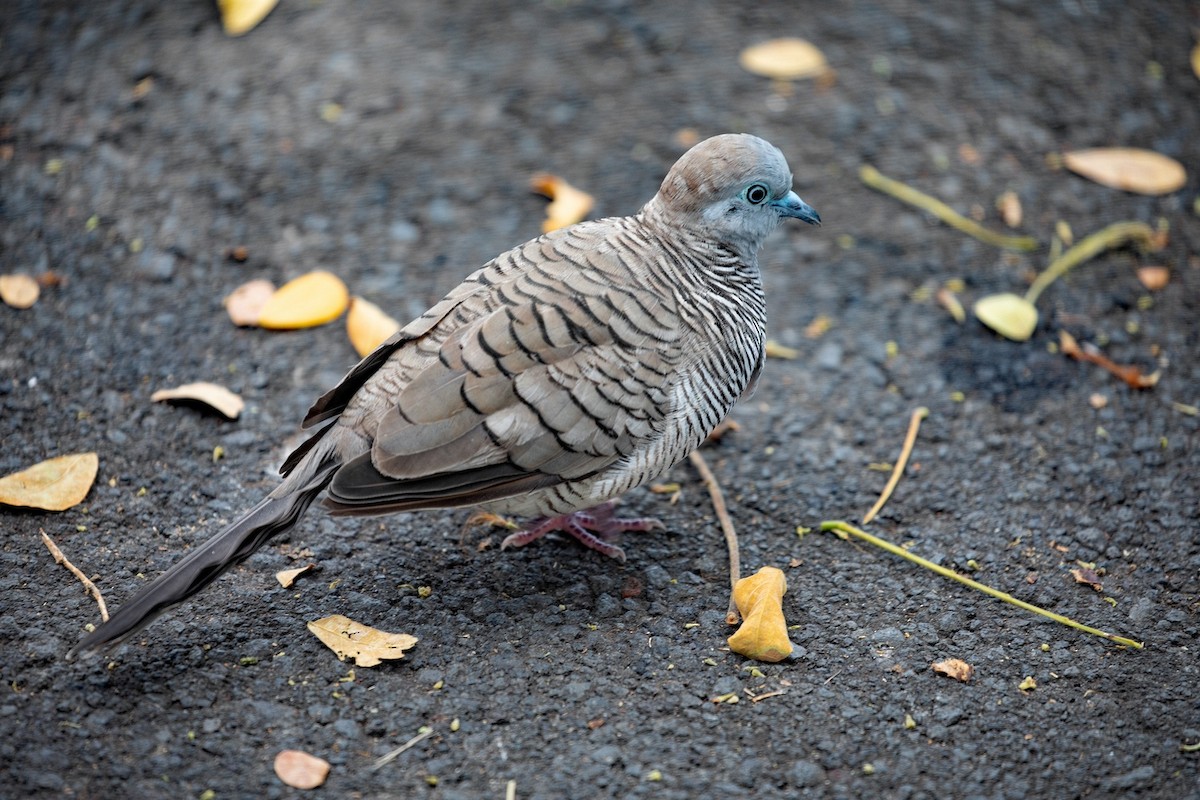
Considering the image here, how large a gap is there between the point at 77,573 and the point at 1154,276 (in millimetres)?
4290

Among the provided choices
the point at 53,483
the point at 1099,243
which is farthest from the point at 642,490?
the point at 1099,243

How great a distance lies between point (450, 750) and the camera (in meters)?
2.88

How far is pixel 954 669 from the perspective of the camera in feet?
10.3

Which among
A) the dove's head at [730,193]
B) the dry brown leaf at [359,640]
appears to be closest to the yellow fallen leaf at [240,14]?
the dove's head at [730,193]

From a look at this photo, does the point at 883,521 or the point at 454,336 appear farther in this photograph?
the point at 883,521

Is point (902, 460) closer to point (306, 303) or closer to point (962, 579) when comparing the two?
point (962, 579)

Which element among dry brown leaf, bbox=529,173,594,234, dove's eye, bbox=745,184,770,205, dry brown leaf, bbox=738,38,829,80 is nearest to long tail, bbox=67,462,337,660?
dove's eye, bbox=745,184,770,205

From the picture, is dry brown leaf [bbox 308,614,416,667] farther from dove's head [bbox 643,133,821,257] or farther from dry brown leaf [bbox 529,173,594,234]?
dry brown leaf [bbox 529,173,594,234]

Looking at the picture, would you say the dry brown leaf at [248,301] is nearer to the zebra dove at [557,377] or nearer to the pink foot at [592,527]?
the zebra dove at [557,377]

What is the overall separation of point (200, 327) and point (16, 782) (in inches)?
78.4

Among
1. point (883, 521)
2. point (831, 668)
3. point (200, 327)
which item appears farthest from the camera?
point (200, 327)

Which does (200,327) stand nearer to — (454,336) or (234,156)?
(234,156)

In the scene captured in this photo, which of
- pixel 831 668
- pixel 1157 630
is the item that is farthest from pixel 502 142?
pixel 1157 630

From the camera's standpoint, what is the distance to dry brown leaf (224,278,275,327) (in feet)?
14.1
